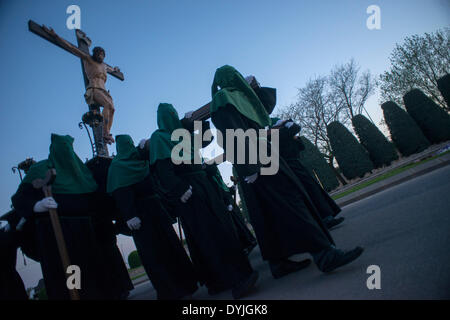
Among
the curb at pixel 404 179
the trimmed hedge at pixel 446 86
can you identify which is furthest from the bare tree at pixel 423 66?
the curb at pixel 404 179

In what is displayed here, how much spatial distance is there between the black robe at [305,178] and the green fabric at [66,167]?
3.51 metres

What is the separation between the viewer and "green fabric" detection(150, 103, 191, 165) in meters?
3.30

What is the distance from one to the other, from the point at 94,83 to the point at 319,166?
17.0 meters

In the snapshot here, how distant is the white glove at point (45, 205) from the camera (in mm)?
3192

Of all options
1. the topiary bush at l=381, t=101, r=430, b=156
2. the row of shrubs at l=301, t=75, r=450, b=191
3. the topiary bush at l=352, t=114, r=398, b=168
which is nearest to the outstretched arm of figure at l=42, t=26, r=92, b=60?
the row of shrubs at l=301, t=75, r=450, b=191

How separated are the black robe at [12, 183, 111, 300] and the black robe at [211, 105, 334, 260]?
2.74 meters

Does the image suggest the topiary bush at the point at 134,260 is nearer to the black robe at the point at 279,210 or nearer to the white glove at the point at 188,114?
the white glove at the point at 188,114

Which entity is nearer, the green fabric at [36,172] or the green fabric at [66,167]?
the green fabric at [36,172]

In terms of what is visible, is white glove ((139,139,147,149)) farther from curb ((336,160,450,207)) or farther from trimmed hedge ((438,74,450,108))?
trimmed hedge ((438,74,450,108))

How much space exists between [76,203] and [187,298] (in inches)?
90.5

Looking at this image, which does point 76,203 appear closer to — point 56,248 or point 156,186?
point 56,248

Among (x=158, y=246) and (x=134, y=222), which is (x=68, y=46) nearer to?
(x=134, y=222)

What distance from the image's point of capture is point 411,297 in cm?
133
